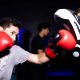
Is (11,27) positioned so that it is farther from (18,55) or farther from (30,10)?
(30,10)

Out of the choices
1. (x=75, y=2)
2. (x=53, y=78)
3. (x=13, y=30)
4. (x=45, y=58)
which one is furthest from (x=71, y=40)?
(x=75, y=2)

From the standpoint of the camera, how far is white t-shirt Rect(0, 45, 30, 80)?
221cm

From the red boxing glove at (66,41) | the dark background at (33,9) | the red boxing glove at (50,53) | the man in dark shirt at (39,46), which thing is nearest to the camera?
the red boxing glove at (66,41)

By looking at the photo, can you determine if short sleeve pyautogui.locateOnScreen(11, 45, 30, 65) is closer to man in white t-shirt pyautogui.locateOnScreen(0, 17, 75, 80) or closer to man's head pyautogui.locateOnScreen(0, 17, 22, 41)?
man in white t-shirt pyautogui.locateOnScreen(0, 17, 75, 80)

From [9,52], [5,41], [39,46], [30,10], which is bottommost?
[39,46]

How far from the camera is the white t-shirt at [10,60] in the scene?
2.21 m

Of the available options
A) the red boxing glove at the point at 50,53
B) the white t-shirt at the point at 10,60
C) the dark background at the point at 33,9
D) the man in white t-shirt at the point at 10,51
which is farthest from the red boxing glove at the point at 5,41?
the dark background at the point at 33,9

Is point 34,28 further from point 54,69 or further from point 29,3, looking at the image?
point 54,69

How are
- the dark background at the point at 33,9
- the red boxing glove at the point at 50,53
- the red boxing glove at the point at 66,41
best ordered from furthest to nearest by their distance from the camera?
the dark background at the point at 33,9
the red boxing glove at the point at 50,53
the red boxing glove at the point at 66,41

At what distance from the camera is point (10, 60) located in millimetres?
2258

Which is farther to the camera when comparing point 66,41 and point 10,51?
point 10,51

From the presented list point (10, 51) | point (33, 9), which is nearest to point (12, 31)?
point (10, 51)

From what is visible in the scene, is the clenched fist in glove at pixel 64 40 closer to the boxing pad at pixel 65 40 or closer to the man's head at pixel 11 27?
the boxing pad at pixel 65 40

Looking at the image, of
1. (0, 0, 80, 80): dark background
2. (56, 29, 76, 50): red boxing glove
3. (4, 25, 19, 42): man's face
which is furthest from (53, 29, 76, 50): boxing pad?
(0, 0, 80, 80): dark background
